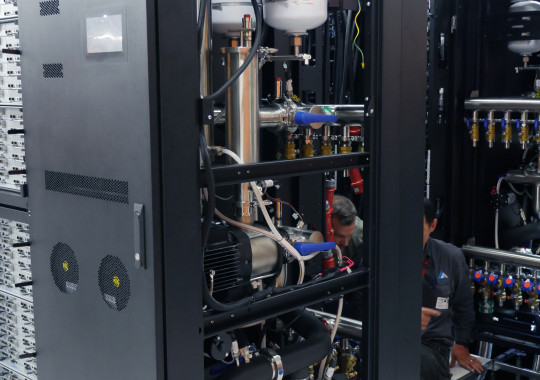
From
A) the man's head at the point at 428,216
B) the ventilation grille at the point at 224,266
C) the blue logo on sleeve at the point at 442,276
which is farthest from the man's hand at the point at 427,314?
the ventilation grille at the point at 224,266

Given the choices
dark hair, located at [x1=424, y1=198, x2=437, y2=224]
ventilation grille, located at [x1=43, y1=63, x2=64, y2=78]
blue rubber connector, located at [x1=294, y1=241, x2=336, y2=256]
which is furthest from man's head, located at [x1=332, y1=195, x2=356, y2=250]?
ventilation grille, located at [x1=43, y1=63, x2=64, y2=78]

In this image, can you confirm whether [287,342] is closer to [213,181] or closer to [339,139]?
[339,139]

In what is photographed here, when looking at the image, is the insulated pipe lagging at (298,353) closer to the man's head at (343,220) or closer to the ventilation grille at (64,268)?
the ventilation grille at (64,268)

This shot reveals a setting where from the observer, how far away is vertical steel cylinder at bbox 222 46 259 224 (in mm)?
1909

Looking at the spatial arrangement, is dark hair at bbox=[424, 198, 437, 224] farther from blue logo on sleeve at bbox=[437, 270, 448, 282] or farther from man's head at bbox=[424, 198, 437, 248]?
blue logo on sleeve at bbox=[437, 270, 448, 282]

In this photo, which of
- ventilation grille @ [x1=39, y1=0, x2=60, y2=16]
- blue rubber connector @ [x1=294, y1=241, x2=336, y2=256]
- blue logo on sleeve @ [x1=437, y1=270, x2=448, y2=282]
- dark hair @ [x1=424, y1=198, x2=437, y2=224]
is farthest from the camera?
blue logo on sleeve @ [x1=437, y1=270, x2=448, y2=282]

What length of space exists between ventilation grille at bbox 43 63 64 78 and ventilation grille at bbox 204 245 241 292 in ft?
1.94

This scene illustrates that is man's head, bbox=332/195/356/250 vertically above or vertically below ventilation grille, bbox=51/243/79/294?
below

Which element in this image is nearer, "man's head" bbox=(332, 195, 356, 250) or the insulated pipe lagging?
the insulated pipe lagging

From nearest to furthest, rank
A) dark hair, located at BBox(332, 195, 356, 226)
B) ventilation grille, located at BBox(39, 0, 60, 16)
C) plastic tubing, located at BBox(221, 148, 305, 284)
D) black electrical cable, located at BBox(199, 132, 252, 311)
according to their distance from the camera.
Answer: black electrical cable, located at BBox(199, 132, 252, 311) < ventilation grille, located at BBox(39, 0, 60, 16) < plastic tubing, located at BBox(221, 148, 305, 284) < dark hair, located at BBox(332, 195, 356, 226)

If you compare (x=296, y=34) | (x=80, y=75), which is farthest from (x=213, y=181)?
(x=296, y=34)

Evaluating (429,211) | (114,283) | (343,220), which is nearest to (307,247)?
(114,283)

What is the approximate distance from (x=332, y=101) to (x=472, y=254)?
1563 mm

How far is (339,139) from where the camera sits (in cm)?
227
